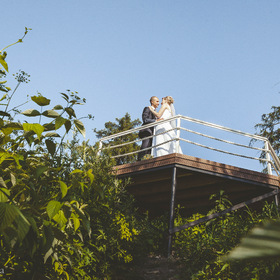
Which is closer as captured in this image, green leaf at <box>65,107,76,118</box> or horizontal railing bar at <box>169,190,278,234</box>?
green leaf at <box>65,107,76,118</box>

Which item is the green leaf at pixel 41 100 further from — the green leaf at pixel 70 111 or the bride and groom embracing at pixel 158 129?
the bride and groom embracing at pixel 158 129

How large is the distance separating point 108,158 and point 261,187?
12.9ft

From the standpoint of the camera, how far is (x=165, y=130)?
1002cm

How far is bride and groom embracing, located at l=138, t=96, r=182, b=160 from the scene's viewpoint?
9750mm

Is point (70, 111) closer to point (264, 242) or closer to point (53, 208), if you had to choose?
point (53, 208)

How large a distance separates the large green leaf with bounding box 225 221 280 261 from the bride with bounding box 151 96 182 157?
911 centimetres

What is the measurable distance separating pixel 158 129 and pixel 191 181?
1.98 meters

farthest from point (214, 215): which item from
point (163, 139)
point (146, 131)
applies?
point (146, 131)

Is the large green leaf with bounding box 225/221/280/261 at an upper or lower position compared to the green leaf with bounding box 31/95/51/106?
lower

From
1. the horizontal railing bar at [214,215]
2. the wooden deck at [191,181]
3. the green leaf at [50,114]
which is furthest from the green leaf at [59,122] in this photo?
the horizontal railing bar at [214,215]

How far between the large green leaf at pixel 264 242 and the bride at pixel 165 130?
29.9 ft

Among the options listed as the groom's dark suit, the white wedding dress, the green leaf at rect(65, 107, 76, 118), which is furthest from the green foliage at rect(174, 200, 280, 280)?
the green leaf at rect(65, 107, 76, 118)

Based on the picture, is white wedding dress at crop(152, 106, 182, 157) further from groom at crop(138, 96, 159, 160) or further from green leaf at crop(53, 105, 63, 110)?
green leaf at crop(53, 105, 63, 110)

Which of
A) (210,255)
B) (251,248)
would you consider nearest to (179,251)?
(210,255)
